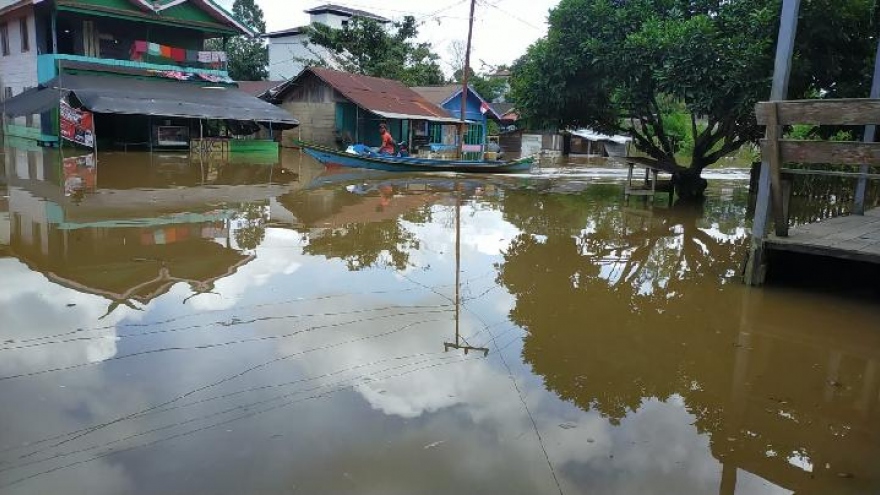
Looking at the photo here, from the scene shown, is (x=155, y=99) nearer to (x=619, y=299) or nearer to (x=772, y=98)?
(x=619, y=299)

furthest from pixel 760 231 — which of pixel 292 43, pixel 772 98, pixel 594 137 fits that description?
pixel 292 43

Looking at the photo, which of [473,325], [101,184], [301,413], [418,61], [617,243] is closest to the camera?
[301,413]

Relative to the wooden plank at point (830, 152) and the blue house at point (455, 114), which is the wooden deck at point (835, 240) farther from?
the blue house at point (455, 114)

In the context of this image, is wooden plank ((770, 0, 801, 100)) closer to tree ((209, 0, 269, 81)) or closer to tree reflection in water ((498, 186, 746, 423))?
tree reflection in water ((498, 186, 746, 423))

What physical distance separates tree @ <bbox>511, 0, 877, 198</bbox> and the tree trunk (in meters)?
0.03

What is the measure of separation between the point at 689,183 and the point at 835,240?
32.7ft

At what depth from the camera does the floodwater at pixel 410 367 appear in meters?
3.56

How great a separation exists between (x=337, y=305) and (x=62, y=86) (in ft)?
64.4

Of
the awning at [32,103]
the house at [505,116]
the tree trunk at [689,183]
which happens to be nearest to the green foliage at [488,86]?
the house at [505,116]

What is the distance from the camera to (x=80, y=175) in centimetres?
1616

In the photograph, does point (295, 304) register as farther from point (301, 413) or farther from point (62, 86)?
point (62, 86)

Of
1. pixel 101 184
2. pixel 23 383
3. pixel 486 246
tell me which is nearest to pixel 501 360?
pixel 23 383

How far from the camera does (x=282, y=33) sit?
48.6 meters

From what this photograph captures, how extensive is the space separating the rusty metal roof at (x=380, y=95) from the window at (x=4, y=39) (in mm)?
11141
